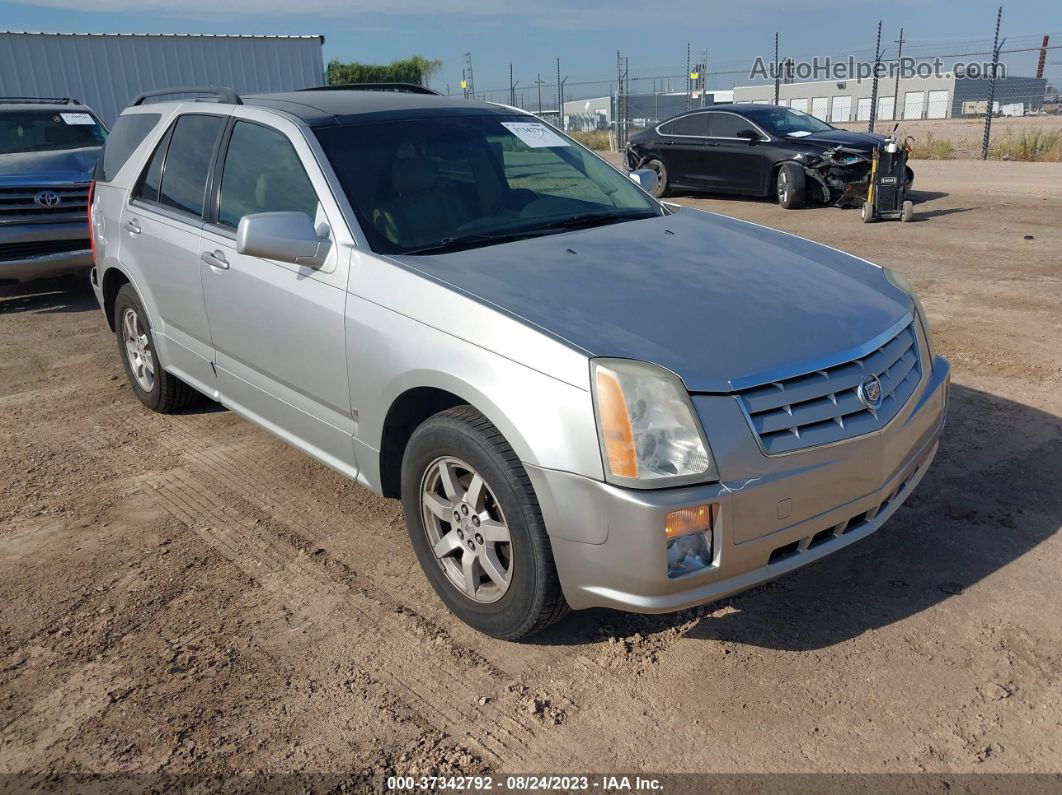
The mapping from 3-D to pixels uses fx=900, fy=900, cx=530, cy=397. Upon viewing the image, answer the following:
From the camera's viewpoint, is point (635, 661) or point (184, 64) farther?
point (184, 64)

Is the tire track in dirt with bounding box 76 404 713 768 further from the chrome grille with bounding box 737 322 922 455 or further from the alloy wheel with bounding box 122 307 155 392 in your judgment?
the chrome grille with bounding box 737 322 922 455

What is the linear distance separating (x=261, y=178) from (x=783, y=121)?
11.9 m

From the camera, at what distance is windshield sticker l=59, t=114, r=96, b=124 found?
32.6 feet

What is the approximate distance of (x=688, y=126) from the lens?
15344mm

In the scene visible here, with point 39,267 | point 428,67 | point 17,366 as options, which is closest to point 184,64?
point 39,267

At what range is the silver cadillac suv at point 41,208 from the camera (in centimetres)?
834

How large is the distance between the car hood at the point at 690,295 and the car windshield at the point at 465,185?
0.69ft

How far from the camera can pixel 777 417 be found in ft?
8.79

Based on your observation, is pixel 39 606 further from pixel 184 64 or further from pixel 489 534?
pixel 184 64

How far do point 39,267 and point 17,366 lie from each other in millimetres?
2001

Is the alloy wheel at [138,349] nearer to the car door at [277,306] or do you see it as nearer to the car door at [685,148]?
the car door at [277,306]

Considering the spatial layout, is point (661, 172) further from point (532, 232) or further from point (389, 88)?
point (532, 232)

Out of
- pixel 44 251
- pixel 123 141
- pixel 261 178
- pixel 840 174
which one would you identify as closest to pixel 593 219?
pixel 261 178

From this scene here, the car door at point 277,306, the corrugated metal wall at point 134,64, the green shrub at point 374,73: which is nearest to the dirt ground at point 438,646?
the car door at point 277,306
